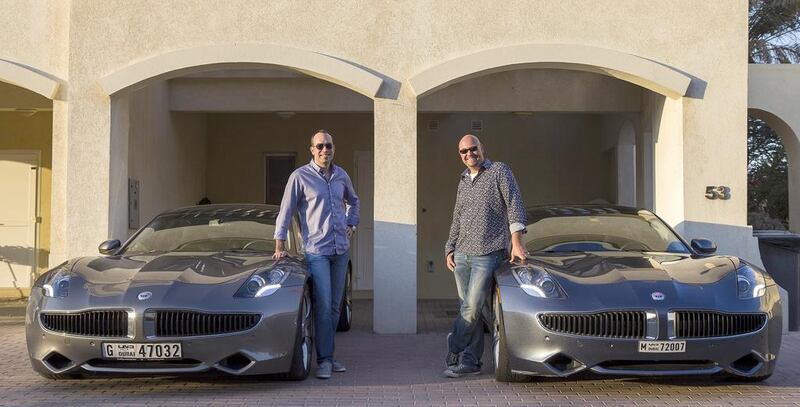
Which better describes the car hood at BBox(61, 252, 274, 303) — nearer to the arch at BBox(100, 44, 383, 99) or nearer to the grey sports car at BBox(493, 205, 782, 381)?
the grey sports car at BBox(493, 205, 782, 381)

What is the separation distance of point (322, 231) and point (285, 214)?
1.03 feet

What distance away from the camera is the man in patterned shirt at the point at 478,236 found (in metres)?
6.37

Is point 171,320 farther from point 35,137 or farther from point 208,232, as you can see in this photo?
point 35,137

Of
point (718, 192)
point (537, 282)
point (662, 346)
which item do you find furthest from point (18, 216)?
point (662, 346)

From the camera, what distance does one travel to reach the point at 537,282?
598cm

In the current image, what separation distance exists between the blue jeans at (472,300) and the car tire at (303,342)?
3.62 ft


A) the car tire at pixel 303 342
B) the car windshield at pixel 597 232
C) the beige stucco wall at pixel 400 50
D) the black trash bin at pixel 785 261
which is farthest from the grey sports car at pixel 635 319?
the black trash bin at pixel 785 261

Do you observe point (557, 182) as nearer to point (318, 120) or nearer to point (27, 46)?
point (318, 120)

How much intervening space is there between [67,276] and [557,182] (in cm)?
955

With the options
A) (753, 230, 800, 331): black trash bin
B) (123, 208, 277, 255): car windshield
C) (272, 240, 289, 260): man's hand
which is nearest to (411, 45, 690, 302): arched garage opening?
(753, 230, 800, 331): black trash bin

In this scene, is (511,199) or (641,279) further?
(511,199)

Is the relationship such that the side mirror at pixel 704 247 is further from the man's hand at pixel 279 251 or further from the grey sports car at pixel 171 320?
the man's hand at pixel 279 251

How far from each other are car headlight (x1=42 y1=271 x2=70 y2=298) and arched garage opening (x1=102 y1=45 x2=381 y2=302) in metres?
2.91

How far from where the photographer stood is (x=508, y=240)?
6492mm
